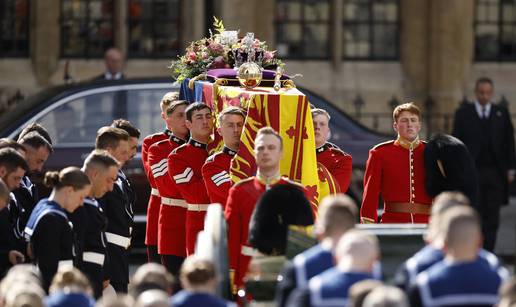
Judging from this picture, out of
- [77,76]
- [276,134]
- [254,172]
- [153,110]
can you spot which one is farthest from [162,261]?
[77,76]

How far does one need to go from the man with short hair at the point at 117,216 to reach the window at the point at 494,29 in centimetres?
1125

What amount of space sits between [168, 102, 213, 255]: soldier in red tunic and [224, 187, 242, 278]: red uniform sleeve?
1.76 metres

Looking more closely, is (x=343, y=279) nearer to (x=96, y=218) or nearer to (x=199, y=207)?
(x=96, y=218)

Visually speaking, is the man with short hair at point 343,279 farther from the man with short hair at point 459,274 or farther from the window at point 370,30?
the window at point 370,30

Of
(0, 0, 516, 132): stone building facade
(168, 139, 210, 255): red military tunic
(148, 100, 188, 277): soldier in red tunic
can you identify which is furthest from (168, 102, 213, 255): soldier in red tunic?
(0, 0, 516, 132): stone building facade

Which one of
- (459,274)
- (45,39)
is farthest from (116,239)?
(45,39)

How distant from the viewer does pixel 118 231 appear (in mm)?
12438

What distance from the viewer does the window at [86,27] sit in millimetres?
22391

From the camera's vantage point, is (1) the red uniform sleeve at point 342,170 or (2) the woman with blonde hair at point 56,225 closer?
(2) the woman with blonde hair at point 56,225

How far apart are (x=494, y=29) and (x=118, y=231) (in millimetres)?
11538

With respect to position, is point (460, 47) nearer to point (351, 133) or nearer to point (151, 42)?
point (151, 42)

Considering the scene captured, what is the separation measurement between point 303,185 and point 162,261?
2.06m

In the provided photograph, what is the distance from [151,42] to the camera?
73.9ft

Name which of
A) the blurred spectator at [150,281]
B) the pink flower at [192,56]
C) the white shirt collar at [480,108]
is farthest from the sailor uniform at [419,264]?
the white shirt collar at [480,108]
